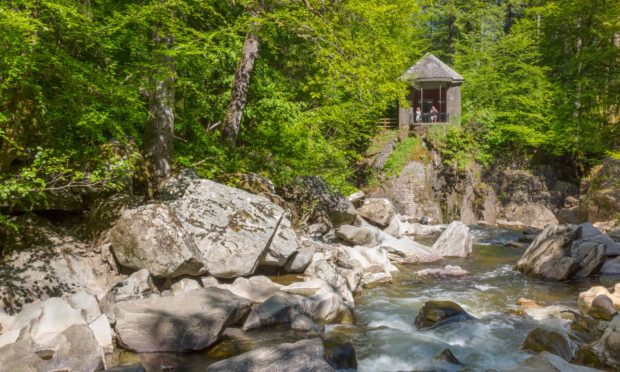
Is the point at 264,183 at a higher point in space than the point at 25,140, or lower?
lower

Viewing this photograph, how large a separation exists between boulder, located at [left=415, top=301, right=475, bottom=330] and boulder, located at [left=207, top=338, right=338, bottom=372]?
10.3ft

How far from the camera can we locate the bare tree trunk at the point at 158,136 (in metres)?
10.1

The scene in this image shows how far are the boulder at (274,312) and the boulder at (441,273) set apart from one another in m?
5.55

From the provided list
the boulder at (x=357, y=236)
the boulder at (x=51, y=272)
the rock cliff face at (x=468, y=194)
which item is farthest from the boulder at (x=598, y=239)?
the boulder at (x=51, y=272)

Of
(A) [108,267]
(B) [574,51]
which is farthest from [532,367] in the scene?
(B) [574,51]

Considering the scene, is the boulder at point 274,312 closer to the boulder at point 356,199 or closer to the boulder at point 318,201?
the boulder at point 318,201

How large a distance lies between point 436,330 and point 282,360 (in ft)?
11.6

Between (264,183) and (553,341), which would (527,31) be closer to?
(264,183)

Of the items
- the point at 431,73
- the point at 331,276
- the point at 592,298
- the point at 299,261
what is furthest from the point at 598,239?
the point at 431,73

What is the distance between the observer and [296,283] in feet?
29.4

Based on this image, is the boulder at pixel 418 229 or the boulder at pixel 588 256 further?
the boulder at pixel 418 229

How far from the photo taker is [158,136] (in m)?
10.3

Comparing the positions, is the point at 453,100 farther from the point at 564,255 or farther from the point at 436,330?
the point at 436,330

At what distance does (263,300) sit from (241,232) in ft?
4.74
